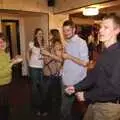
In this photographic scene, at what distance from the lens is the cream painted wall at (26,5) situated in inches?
224

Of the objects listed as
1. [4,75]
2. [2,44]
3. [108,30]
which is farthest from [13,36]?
[108,30]

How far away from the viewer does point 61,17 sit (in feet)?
21.5

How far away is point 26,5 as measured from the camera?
601 centimetres

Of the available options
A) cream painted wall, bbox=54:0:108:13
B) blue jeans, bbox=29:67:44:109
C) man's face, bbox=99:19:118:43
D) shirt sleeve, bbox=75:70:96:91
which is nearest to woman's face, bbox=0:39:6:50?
blue jeans, bbox=29:67:44:109

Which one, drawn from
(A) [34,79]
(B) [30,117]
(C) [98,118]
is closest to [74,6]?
(A) [34,79]

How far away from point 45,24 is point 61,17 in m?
0.43

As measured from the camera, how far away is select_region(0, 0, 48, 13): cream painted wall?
5.69 m

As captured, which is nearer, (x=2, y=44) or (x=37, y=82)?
(x=2, y=44)

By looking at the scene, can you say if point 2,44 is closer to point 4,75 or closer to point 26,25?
point 4,75

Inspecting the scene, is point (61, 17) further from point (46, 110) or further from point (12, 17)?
point (46, 110)

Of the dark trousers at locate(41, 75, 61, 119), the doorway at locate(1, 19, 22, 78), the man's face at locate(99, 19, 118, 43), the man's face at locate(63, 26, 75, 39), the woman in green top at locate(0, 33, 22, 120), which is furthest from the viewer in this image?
the doorway at locate(1, 19, 22, 78)

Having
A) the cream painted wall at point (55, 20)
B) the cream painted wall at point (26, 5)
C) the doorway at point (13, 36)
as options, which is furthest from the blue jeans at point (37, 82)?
the doorway at point (13, 36)

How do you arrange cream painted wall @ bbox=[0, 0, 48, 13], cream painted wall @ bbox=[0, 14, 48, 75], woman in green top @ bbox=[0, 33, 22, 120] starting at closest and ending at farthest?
woman in green top @ bbox=[0, 33, 22, 120] → cream painted wall @ bbox=[0, 0, 48, 13] → cream painted wall @ bbox=[0, 14, 48, 75]

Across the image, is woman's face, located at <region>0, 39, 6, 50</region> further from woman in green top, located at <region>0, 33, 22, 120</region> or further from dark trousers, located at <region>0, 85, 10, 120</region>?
dark trousers, located at <region>0, 85, 10, 120</region>
